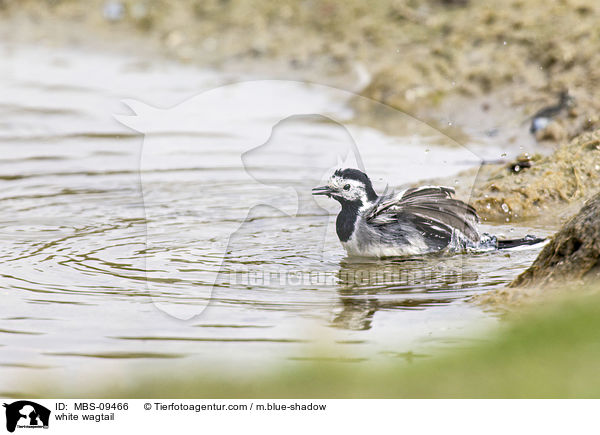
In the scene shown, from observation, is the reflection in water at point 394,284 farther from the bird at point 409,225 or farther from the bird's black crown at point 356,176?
the bird's black crown at point 356,176

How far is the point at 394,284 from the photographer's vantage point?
6.57 m

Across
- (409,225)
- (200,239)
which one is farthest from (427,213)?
(200,239)

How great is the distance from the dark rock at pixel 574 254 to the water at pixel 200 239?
423 millimetres

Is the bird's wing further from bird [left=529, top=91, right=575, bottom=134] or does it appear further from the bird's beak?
bird [left=529, top=91, right=575, bottom=134]

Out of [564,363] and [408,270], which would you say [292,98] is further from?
[564,363]

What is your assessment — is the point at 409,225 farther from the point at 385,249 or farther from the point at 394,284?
the point at 394,284

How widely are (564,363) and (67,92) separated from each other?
10.7 metres

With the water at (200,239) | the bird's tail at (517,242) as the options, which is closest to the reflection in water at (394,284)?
the water at (200,239)

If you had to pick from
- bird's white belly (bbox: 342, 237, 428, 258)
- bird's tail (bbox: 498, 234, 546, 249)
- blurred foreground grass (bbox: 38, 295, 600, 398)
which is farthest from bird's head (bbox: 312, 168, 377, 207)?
blurred foreground grass (bbox: 38, 295, 600, 398)

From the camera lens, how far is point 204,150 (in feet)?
36.1

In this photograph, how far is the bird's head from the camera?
296 inches

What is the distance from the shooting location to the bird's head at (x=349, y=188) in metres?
7.51

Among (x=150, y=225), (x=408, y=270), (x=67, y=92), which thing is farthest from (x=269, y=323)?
(x=67, y=92)

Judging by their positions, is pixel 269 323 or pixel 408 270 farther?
pixel 408 270
